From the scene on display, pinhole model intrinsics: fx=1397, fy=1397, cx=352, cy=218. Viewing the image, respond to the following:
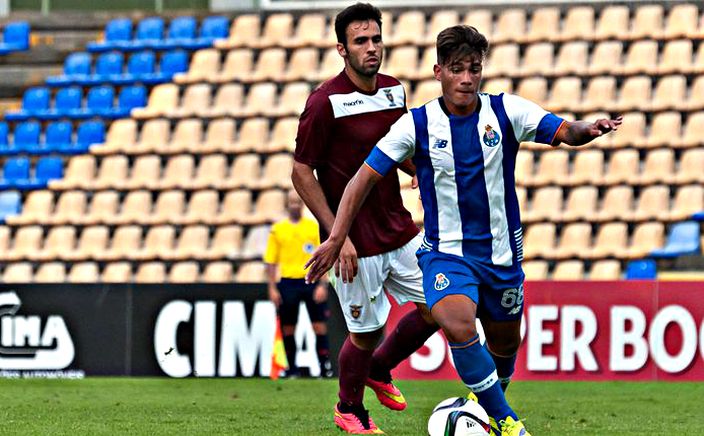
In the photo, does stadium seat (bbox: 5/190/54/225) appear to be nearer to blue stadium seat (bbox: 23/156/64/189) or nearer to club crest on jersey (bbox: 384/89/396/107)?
blue stadium seat (bbox: 23/156/64/189)

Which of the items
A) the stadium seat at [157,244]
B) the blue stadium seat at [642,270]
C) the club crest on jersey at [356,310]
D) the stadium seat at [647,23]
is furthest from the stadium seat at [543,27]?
the club crest on jersey at [356,310]

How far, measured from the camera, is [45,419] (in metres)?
9.05

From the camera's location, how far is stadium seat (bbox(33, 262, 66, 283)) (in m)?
18.4

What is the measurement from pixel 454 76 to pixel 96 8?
17919mm

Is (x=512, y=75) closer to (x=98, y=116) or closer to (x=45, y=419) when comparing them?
(x=98, y=116)

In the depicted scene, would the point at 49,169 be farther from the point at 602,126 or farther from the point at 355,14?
the point at 602,126

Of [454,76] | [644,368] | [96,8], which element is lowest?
[644,368]

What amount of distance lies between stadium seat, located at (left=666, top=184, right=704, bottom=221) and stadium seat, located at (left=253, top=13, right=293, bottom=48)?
259 inches

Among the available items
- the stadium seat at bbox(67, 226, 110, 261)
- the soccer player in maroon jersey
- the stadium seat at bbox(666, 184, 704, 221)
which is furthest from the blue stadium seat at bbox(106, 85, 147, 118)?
the soccer player in maroon jersey

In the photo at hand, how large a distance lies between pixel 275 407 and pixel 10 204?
1072cm

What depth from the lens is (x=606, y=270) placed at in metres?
16.4

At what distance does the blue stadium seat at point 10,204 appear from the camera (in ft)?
65.0

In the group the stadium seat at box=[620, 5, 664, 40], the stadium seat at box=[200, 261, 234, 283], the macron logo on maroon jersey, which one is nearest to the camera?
the macron logo on maroon jersey

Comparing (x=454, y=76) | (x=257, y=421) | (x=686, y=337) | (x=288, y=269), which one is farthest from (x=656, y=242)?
(x=454, y=76)
